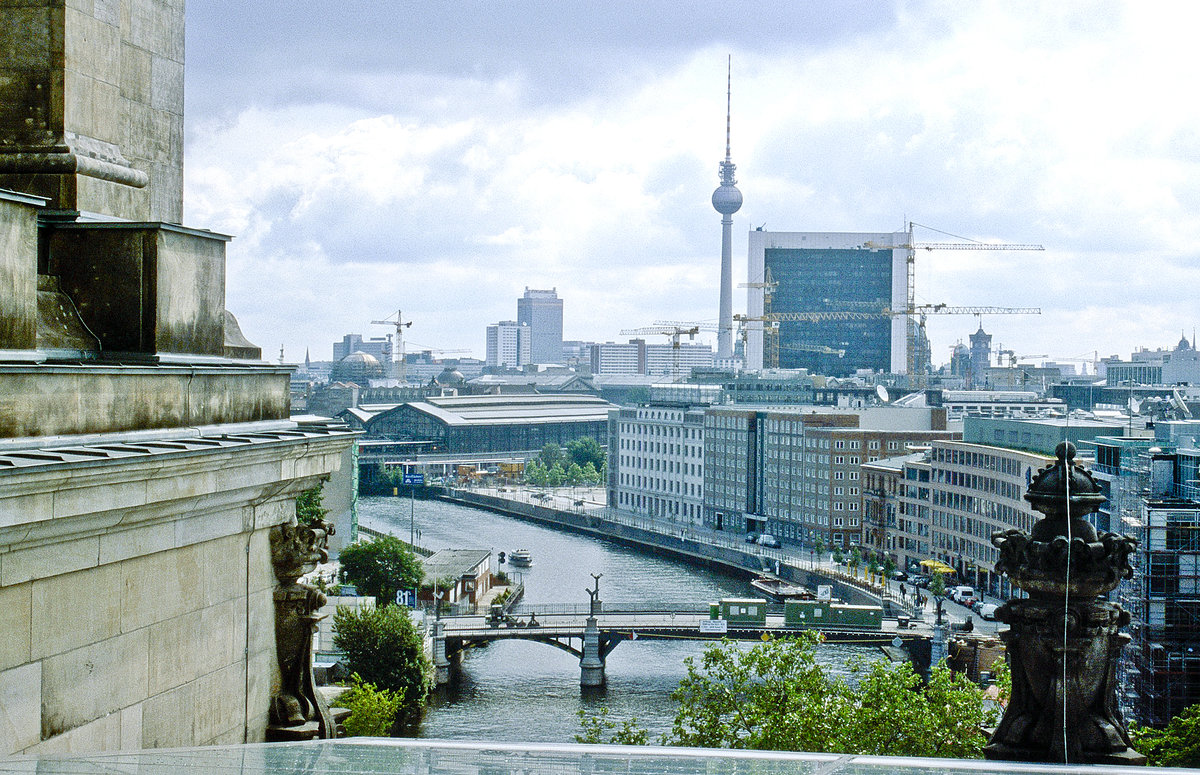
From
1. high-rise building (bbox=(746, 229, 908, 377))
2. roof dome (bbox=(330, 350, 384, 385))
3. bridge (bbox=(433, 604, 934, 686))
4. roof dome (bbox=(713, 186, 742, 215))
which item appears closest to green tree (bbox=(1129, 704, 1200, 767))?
bridge (bbox=(433, 604, 934, 686))

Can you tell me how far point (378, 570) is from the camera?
40562 mm

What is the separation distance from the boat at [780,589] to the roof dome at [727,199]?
12375 centimetres

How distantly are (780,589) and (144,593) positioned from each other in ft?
149

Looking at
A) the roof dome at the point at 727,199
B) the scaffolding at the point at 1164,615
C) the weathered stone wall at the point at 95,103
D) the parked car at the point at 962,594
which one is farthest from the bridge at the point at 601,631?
the roof dome at the point at 727,199

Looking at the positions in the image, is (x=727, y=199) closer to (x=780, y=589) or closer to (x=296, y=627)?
(x=780, y=589)

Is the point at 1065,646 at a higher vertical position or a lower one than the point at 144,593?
lower

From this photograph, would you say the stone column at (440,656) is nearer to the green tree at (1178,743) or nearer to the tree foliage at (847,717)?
the green tree at (1178,743)

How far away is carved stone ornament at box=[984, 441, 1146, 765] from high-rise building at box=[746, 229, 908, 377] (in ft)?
387

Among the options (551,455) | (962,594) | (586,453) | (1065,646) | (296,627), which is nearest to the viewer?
(1065,646)

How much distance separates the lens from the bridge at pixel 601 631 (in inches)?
1410

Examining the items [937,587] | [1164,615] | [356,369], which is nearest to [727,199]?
[356,369]

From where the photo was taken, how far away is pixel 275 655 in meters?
4.43

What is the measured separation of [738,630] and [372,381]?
127m

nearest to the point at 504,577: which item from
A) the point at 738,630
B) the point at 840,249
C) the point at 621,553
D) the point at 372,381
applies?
the point at 621,553
